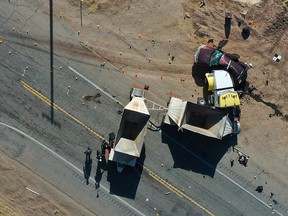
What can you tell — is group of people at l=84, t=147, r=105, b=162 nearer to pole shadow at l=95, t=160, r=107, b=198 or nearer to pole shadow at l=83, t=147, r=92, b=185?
pole shadow at l=83, t=147, r=92, b=185

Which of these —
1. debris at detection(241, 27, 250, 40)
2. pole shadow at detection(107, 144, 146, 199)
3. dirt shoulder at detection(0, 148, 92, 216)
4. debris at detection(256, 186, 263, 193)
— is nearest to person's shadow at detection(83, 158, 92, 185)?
pole shadow at detection(107, 144, 146, 199)

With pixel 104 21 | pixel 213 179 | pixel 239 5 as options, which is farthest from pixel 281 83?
pixel 104 21

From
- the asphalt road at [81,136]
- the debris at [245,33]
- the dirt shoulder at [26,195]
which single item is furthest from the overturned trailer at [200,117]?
the dirt shoulder at [26,195]

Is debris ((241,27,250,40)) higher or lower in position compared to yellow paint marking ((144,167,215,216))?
higher

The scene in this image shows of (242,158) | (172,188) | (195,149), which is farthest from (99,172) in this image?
(242,158)

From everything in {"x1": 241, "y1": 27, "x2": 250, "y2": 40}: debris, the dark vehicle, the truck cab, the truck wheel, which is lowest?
the truck wheel

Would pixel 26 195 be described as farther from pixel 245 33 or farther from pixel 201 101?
pixel 245 33
